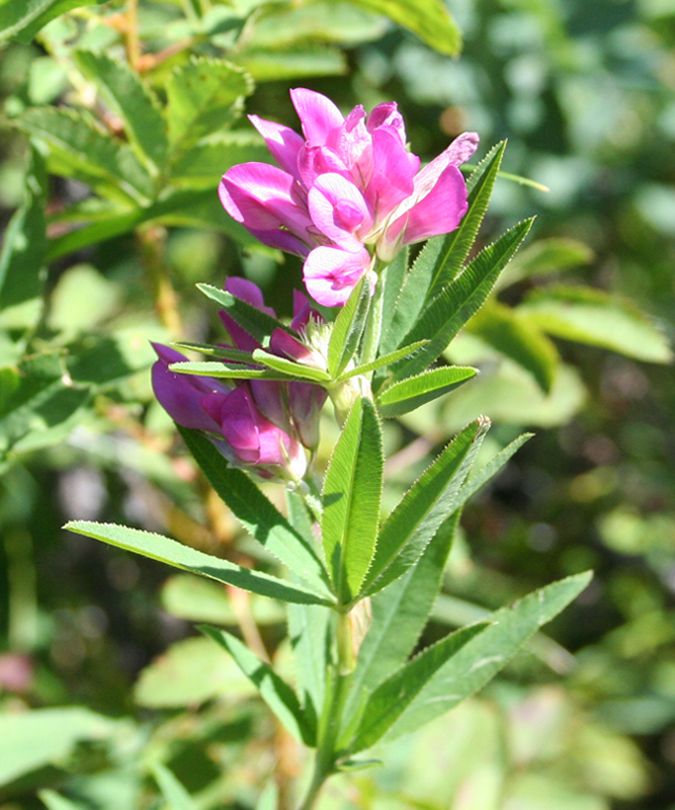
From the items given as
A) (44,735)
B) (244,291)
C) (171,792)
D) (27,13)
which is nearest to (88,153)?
(27,13)

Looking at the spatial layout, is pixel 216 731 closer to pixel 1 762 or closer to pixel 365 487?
pixel 1 762

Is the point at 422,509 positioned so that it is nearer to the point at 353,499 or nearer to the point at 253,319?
the point at 353,499

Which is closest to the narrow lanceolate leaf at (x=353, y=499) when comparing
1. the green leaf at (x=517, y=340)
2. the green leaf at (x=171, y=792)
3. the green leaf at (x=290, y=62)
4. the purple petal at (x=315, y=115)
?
the purple petal at (x=315, y=115)

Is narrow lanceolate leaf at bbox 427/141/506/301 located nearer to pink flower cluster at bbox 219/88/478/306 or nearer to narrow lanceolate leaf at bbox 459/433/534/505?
pink flower cluster at bbox 219/88/478/306

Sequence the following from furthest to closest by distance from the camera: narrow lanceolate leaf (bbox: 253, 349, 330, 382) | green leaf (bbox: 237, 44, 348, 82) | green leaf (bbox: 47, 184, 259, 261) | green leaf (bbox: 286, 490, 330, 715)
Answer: green leaf (bbox: 237, 44, 348, 82), green leaf (bbox: 47, 184, 259, 261), green leaf (bbox: 286, 490, 330, 715), narrow lanceolate leaf (bbox: 253, 349, 330, 382)

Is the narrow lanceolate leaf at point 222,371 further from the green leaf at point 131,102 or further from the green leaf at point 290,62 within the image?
the green leaf at point 290,62

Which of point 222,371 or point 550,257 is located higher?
point 222,371

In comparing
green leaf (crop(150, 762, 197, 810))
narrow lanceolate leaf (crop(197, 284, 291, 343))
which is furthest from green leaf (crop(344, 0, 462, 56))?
green leaf (crop(150, 762, 197, 810))
